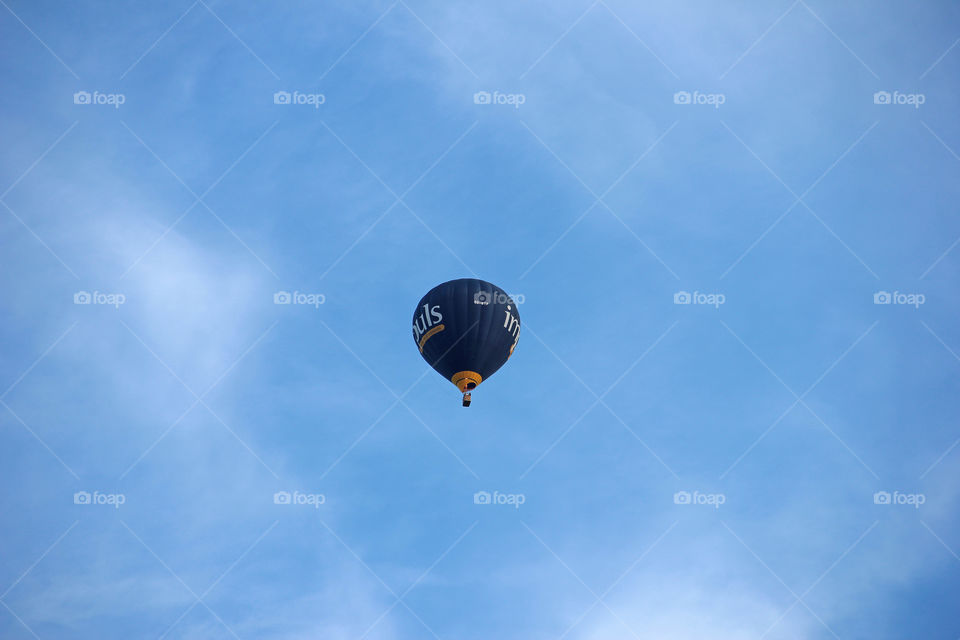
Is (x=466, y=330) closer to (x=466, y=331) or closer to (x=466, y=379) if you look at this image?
(x=466, y=331)

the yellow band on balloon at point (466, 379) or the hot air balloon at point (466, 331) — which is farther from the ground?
the hot air balloon at point (466, 331)

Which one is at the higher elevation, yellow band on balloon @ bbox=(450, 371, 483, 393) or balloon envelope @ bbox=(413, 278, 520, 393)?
balloon envelope @ bbox=(413, 278, 520, 393)

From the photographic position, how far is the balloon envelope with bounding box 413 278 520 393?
102 feet

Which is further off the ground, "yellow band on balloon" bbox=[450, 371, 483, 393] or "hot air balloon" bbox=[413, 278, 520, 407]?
"hot air balloon" bbox=[413, 278, 520, 407]

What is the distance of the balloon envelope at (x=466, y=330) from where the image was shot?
1225 inches

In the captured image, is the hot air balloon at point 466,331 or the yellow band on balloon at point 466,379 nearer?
the hot air balloon at point 466,331

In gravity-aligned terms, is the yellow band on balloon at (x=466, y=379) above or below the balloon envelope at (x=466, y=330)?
below

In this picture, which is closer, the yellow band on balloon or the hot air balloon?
the hot air balloon

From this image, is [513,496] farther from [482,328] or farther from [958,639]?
[958,639]

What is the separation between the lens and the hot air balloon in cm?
3112

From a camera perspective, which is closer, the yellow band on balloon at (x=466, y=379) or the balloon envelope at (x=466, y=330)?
the balloon envelope at (x=466, y=330)

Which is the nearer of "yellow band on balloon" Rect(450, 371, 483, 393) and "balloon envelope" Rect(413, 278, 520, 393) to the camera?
"balloon envelope" Rect(413, 278, 520, 393)

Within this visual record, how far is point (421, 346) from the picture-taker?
32.6 m

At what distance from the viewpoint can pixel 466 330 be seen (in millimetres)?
31078
